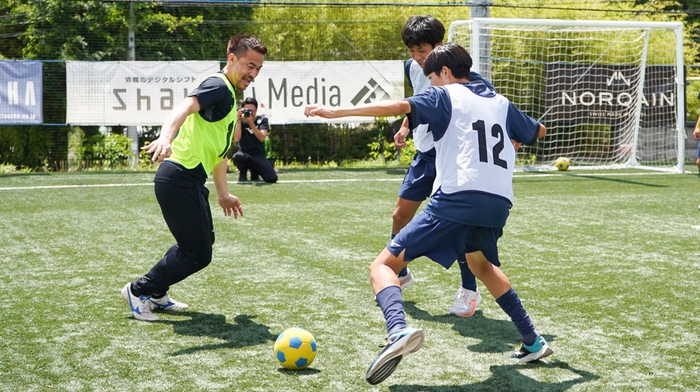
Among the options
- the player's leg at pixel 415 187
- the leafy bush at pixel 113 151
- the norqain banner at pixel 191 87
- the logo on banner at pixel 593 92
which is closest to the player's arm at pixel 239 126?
the norqain banner at pixel 191 87

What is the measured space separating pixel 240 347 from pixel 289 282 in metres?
1.69

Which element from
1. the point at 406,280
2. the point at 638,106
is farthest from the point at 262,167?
the point at 638,106

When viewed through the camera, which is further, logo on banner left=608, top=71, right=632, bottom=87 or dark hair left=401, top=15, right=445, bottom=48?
logo on banner left=608, top=71, right=632, bottom=87

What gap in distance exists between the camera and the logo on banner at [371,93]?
16.9 m

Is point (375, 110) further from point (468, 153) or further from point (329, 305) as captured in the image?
point (329, 305)

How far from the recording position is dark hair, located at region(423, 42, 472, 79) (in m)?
3.82

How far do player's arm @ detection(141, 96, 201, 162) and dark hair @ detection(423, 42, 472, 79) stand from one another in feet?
4.52

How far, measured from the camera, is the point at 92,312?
16.3 ft

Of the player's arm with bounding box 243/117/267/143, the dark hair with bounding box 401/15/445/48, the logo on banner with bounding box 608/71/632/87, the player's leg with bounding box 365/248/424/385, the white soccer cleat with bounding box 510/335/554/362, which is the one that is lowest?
the white soccer cleat with bounding box 510/335/554/362

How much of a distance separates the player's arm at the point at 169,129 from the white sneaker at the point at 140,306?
107 centimetres

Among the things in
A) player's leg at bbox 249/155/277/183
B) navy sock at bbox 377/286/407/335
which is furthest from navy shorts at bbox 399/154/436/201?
player's leg at bbox 249/155/277/183

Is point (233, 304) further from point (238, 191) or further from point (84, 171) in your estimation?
point (84, 171)

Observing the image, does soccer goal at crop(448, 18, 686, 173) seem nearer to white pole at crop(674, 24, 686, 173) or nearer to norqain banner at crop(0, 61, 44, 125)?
white pole at crop(674, 24, 686, 173)

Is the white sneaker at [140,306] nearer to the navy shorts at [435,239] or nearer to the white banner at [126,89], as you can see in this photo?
the navy shorts at [435,239]
